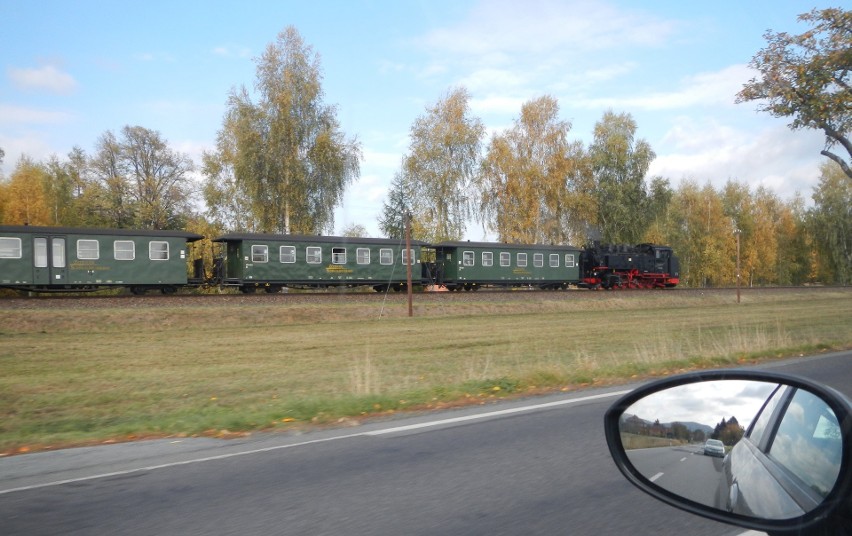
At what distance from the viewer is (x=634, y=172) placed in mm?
63594

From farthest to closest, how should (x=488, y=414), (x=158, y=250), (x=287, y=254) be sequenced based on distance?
(x=287, y=254) → (x=158, y=250) → (x=488, y=414)

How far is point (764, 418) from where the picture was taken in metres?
2.39

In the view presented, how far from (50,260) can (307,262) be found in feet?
40.1

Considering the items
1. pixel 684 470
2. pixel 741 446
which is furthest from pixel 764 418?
pixel 684 470

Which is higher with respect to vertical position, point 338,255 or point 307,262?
point 338,255

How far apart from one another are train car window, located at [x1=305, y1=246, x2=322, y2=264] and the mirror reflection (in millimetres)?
34577

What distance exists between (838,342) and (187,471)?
17.4 meters

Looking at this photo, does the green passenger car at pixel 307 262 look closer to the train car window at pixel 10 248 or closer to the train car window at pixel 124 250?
the train car window at pixel 124 250

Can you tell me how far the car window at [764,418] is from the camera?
7.78 feet

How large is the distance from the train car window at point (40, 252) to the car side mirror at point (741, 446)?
1261 inches

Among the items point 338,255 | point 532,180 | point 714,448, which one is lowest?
point 714,448

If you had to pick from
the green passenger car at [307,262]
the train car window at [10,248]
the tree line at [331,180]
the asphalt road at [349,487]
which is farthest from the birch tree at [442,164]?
the asphalt road at [349,487]

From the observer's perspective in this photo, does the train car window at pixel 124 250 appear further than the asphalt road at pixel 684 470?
Yes

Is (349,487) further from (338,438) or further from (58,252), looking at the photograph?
(58,252)
